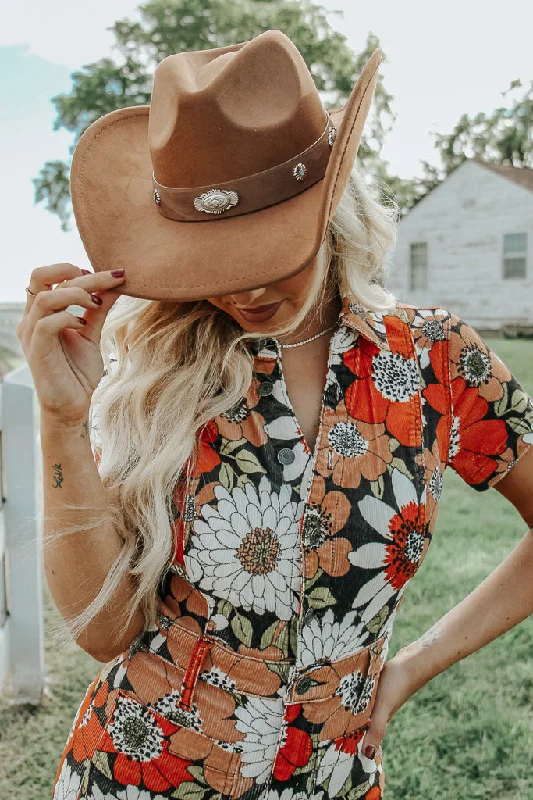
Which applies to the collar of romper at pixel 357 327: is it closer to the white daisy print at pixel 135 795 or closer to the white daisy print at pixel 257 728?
the white daisy print at pixel 257 728

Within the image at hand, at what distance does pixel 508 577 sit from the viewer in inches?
63.4

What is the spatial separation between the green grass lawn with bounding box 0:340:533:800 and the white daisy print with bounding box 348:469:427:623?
1.46 metres

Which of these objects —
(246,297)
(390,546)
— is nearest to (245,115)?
(246,297)

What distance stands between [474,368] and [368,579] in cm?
44

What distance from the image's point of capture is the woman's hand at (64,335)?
4.17ft

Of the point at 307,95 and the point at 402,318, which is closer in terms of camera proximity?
the point at 307,95

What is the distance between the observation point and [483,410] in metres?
1.46

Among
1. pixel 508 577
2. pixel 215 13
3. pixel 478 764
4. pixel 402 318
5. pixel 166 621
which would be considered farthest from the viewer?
pixel 215 13

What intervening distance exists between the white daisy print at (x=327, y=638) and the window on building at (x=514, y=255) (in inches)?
818

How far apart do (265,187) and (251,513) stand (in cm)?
54

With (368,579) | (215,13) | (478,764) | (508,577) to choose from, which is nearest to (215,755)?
(368,579)

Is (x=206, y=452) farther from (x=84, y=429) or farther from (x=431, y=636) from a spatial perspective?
(x=431, y=636)

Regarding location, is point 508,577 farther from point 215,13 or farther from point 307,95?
point 215,13

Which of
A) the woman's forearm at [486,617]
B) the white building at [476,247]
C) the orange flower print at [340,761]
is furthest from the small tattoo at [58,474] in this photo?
the white building at [476,247]
